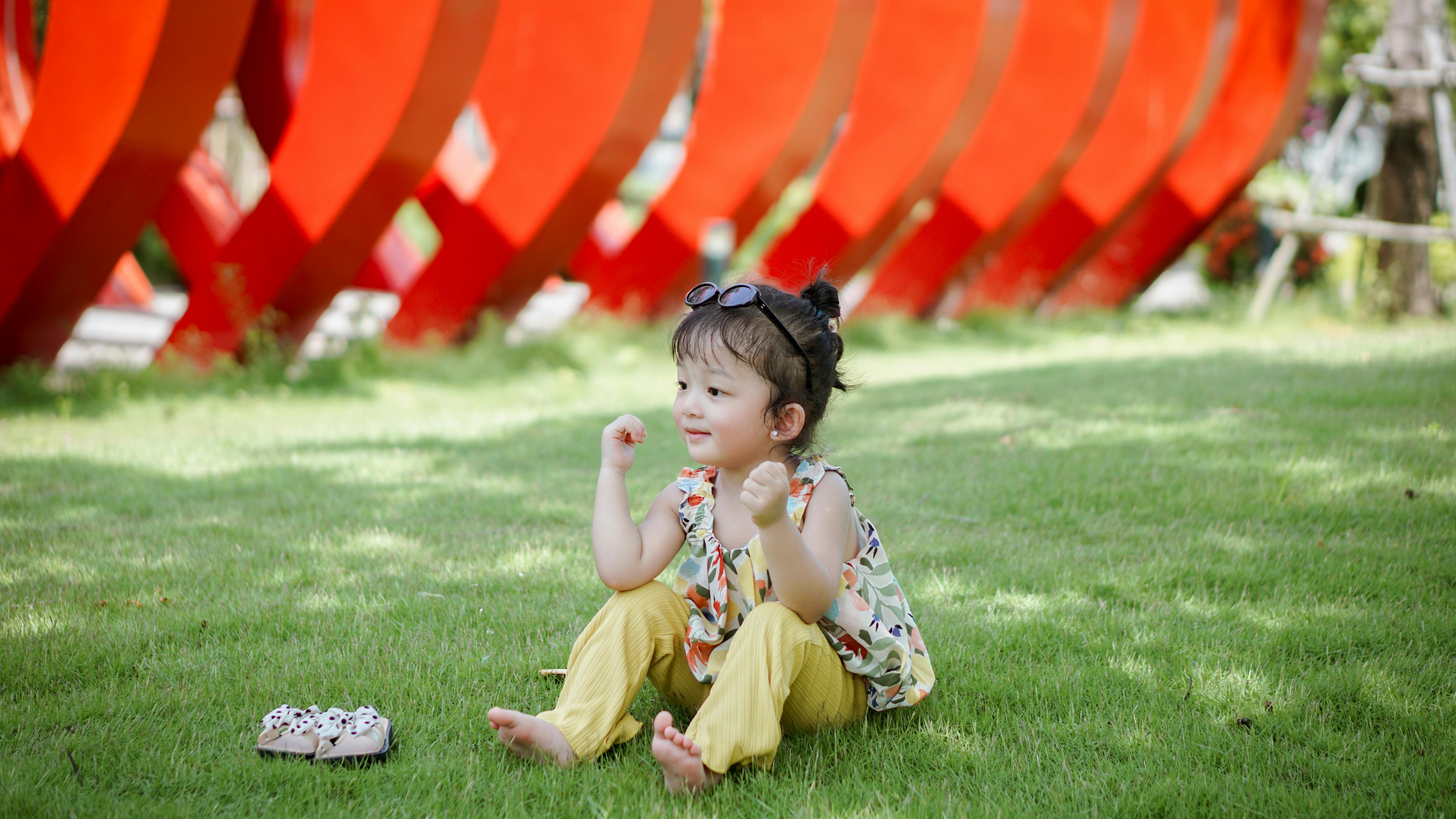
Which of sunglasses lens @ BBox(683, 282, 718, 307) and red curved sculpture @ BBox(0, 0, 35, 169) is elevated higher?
red curved sculpture @ BBox(0, 0, 35, 169)

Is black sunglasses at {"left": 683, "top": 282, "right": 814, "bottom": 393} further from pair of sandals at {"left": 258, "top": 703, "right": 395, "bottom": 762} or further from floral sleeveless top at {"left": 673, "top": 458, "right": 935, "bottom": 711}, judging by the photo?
pair of sandals at {"left": 258, "top": 703, "right": 395, "bottom": 762}

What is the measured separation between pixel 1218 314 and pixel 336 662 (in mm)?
10555

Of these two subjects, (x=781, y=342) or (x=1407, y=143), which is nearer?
(x=781, y=342)

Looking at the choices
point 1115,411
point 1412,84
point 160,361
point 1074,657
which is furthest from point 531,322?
point 1074,657

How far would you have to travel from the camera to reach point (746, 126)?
905 cm

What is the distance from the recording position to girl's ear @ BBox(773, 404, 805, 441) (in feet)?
7.90


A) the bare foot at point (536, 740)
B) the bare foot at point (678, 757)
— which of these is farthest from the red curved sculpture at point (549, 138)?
the bare foot at point (678, 757)

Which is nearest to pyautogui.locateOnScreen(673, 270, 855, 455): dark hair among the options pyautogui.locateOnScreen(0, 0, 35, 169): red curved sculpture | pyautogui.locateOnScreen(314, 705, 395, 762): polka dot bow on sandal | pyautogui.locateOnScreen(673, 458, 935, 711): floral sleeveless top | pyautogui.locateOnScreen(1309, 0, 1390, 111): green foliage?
pyautogui.locateOnScreen(673, 458, 935, 711): floral sleeveless top

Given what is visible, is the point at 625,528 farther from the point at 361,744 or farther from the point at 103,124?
the point at 103,124

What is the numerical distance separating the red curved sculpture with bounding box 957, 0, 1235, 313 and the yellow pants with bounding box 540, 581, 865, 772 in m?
9.30

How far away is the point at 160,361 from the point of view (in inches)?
285

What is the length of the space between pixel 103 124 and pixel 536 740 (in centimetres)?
543

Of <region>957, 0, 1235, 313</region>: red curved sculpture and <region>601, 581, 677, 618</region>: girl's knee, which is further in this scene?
<region>957, 0, 1235, 313</region>: red curved sculpture

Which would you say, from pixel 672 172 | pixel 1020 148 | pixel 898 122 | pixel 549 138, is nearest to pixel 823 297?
pixel 549 138
